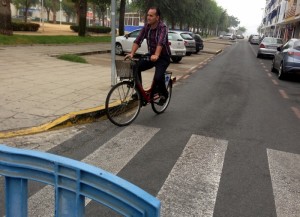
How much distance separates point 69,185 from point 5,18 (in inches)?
753

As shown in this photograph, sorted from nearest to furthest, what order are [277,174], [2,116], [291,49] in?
[277,174] < [2,116] < [291,49]

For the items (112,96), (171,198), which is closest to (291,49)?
(112,96)

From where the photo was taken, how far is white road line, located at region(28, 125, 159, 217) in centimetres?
321

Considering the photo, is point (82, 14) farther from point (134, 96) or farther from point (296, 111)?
point (134, 96)

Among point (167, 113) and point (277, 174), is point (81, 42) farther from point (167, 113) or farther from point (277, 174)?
point (277, 174)

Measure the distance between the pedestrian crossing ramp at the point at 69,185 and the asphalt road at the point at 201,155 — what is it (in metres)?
1.41

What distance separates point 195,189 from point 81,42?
69.8 feet

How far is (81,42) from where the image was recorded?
23.6 metres

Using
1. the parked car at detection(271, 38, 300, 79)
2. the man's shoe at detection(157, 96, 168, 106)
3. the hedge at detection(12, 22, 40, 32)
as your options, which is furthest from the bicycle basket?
the hedge at detection(12, 22, 40, 32)

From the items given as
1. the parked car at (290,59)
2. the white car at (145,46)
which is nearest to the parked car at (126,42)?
the white car at (145,46)

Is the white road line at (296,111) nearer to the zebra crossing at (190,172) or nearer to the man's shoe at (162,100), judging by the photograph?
the zebra crossing at (190,172)

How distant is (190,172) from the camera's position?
417cm

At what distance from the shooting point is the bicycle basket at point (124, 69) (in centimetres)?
591

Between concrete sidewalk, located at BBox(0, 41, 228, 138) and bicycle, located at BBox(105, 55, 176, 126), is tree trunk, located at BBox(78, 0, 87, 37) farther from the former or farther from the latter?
bicycle, located at BBox(105, 55, 176, 126)
